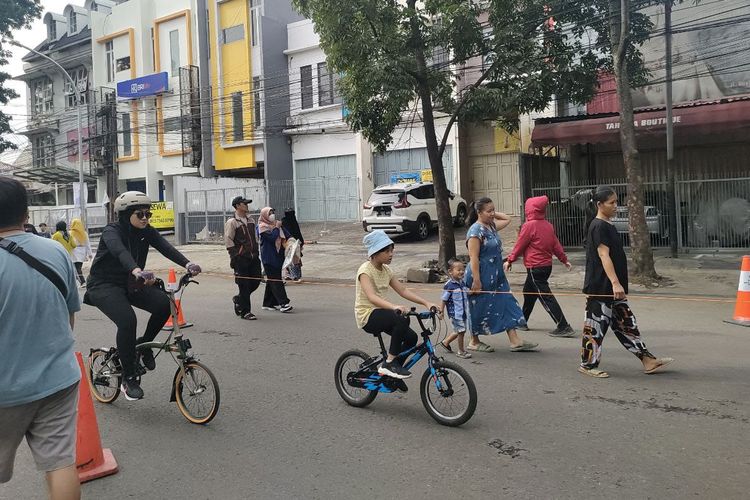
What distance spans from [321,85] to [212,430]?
24138 mm

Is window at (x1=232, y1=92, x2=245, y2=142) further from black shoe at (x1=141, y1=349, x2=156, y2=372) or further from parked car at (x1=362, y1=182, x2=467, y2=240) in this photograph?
black shoe at (x1=141, y1=349, x2=156, y2=372)

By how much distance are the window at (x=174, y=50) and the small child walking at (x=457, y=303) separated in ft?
97.7

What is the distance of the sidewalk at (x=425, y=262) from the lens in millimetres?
12047

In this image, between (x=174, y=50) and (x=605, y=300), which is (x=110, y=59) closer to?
Result: (x=174, y=50)

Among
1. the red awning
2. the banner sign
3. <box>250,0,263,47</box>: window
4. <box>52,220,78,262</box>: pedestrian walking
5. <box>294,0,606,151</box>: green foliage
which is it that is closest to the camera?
<box>294,0,606,151</box>: green foliage

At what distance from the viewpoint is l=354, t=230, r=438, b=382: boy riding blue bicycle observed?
4992 millimetres

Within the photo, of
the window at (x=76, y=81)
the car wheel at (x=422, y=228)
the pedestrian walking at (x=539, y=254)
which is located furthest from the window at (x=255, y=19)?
the pedestrian walking at (x=539, y=254)

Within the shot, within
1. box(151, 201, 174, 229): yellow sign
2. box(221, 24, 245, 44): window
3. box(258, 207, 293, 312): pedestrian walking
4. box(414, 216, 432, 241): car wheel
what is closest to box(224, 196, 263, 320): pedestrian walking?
box(258, 207, 293, 312): pedestrian walking

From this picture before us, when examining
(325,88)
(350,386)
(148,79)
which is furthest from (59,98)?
(350,386)

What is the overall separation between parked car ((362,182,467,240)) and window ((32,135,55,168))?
29140mm

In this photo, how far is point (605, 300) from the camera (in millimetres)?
6016

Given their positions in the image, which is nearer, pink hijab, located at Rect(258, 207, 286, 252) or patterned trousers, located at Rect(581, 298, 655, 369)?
patterned trousers, located at Rect(581, 298, 655, 369)

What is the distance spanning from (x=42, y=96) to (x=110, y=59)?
795 cm

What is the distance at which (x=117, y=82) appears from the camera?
36.2 meters
